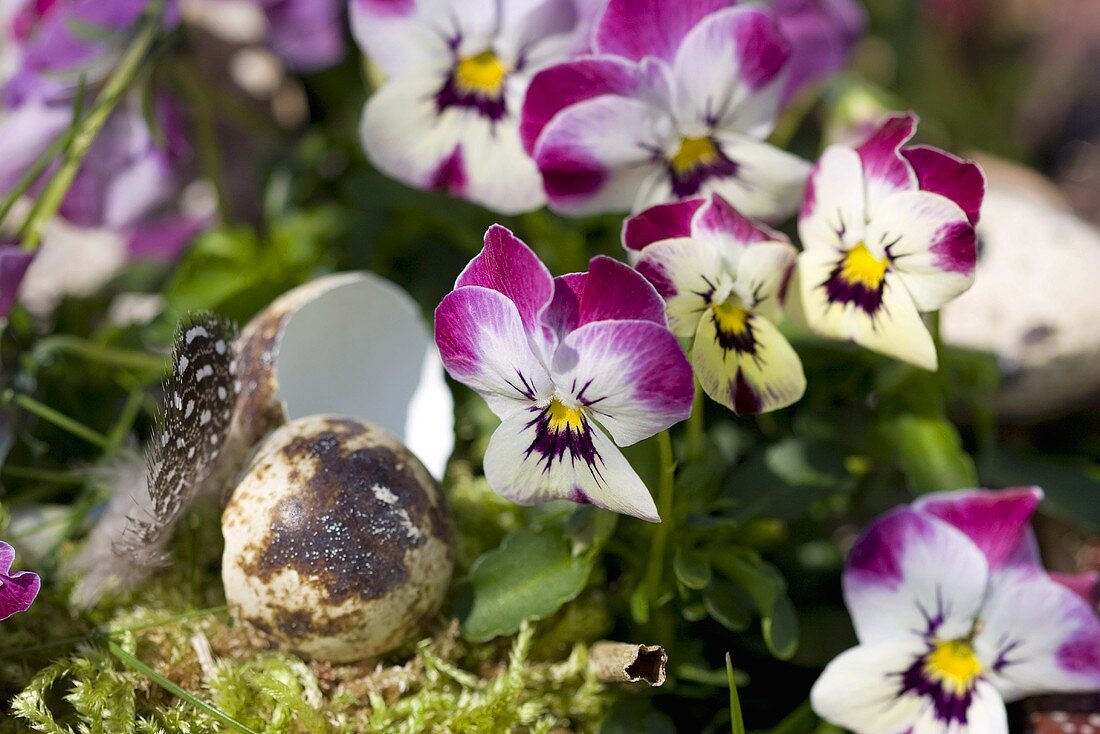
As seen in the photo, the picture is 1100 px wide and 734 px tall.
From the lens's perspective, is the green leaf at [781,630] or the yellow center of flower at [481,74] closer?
the green leaf at [781,630]

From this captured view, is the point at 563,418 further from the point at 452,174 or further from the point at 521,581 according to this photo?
the point at 452,174

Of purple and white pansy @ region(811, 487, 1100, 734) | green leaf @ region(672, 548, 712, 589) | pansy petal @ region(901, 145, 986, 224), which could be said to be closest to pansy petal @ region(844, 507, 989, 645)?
purple and white pansy @ region(811, 487, 1100, 734)

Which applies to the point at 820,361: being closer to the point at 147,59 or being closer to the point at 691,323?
the point at 691,323

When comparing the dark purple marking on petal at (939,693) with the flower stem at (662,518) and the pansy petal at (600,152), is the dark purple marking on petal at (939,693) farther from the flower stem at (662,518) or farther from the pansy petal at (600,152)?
the pansy petal at (600,152)

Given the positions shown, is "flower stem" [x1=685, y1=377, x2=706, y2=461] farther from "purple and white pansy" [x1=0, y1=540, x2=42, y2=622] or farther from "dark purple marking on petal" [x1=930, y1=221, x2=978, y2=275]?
"purple and white pansy" [x1=0, y1=540, x2=42, y2=622]

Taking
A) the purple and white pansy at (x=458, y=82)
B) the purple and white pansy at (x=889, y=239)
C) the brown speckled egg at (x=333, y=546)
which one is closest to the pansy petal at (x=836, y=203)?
the purple and white pansy at (x=889, y=239)

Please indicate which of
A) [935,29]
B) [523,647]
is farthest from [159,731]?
[935,29]
